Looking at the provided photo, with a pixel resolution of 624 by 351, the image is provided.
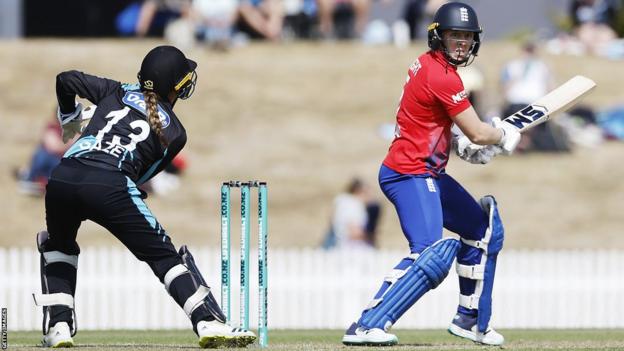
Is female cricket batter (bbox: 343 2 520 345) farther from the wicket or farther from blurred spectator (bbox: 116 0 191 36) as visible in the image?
blurred spectator (bbox: 116 0 191 36)

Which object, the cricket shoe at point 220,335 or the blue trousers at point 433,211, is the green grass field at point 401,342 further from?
the blue trousers at point 433,211

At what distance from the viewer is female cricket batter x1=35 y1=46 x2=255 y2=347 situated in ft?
26.9

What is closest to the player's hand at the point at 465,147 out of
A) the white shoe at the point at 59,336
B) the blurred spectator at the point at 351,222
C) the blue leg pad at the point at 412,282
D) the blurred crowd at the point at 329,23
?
the blue leg pad at the point at 412,282

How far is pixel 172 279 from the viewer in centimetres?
825

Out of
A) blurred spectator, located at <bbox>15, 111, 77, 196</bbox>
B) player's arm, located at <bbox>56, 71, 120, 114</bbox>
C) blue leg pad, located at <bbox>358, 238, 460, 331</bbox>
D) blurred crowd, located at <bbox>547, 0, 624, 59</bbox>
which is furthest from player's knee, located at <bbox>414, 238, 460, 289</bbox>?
blurred crowd, located at <bbox>547, 0, 624, 59</bbox>

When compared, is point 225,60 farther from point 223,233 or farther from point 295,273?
point 223,233

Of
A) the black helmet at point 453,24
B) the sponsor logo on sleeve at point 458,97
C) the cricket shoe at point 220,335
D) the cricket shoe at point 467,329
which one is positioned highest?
the black helmet at point 453,24

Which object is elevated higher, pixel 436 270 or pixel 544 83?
pixel 544 83

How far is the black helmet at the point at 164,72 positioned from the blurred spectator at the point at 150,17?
61.2 ft

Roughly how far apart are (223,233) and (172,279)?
56 centimetres

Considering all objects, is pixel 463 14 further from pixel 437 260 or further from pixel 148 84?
pixel 148 84

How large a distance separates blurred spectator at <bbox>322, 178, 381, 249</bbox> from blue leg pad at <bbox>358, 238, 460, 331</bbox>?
29.8 ft

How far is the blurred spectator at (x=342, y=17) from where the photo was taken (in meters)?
27.4

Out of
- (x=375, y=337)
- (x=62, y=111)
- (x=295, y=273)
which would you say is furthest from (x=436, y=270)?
(x=295, y=273)
